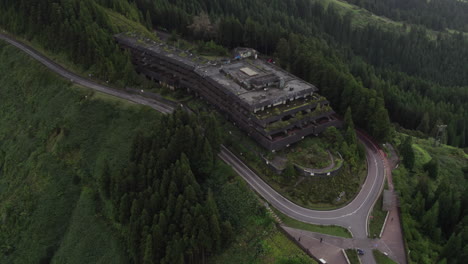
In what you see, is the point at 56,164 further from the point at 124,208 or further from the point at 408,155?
the point at 408,155

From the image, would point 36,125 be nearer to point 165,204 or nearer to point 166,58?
point 166,58

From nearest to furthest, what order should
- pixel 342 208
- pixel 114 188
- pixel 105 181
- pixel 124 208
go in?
pixel 124 208 → pixel 342 208 → pixel 114 188 → pixel 105 181

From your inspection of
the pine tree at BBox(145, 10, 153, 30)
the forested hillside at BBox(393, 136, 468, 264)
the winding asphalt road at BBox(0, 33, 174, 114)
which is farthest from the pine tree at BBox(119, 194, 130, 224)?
the pine tree at BBox(145, 10, 153, 30)

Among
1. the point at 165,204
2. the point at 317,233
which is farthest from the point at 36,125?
the point at 317,233

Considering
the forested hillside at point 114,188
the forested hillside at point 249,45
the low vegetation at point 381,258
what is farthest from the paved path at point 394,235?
the forested hillside at point 249,45

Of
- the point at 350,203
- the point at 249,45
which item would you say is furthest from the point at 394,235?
the point at 249,45

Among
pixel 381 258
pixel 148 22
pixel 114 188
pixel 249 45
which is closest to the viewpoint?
pixel 381 258

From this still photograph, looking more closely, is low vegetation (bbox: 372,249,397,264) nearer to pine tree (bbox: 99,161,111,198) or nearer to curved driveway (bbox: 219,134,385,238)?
curved driveway (bbox: 219,134,385,238)
